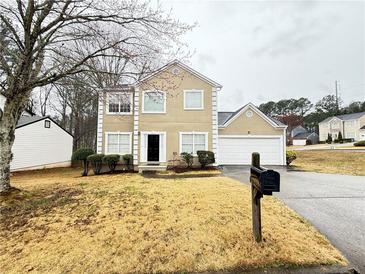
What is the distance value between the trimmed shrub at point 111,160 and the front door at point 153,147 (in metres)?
2.09

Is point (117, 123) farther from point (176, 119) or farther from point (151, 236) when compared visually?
point (151, 236)

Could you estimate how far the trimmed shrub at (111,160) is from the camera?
13449 mm

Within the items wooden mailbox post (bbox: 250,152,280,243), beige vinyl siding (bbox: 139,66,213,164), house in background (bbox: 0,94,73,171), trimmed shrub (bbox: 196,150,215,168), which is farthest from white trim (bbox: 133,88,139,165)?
wooden mailbox post (bbox: 250,152,280,243)

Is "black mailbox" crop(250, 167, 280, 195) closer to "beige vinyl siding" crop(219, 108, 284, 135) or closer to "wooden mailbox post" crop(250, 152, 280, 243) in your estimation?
"wooden mailbox post" crop(250, 152, 280, 243)

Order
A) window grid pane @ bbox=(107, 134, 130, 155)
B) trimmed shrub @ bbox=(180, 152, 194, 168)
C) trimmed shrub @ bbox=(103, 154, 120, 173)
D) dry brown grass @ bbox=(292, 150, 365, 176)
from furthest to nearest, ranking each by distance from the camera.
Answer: window grid pane @ bbox=(107, 134, 130, 155) → trimmed shrub @ bbox=(180, 152, 194, 168) → trimmed shrub @ bbox=(103, 154, 120, 173) → dry brown grass @ bbox=(292, 150, 365, 176)

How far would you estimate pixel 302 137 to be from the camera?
5644 centimetres

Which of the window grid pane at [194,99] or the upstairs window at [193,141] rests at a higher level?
the window grid pane at [194,99]

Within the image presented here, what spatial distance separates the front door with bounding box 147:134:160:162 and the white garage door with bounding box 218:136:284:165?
4742 mm

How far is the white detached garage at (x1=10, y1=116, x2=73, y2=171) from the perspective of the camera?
54.9 feet

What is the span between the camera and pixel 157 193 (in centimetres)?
686

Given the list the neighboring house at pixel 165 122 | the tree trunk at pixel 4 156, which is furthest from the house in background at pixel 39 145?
the tree trunk at pixel 4 156

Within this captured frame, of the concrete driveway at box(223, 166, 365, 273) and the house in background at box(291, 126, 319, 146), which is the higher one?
the house in background at box(291, 126, 319, 146)

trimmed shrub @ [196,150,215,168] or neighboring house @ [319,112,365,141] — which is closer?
trimmed shrub @ [196,150,215,168]

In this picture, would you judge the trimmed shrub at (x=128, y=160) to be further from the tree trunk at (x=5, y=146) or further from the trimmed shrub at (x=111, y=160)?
the tree trunk at (x=5, y=146)
